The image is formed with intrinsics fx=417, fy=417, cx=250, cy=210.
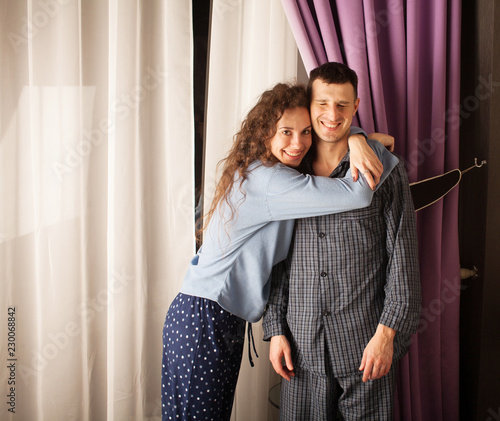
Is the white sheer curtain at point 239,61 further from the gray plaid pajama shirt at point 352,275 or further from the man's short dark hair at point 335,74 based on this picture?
the gray plaid pajama shirt at point 352,275

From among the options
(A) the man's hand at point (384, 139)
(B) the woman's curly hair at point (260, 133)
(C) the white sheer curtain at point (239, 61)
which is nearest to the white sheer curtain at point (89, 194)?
(C) the white sheer curtain at point (239, 61)

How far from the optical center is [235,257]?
120cm

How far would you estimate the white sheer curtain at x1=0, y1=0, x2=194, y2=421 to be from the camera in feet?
4.75

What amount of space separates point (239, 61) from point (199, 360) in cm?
107

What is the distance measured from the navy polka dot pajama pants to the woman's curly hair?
0.30 metres

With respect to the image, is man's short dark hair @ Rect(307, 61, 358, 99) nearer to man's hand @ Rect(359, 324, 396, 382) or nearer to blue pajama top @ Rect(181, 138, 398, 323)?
blue pajama top @ Rect(181, 138, 398, 323)

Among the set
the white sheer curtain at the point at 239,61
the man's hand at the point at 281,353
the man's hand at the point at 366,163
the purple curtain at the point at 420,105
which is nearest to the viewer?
the man's hand at the point at 366,163

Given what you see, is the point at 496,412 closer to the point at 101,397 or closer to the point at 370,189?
the point at 370,189

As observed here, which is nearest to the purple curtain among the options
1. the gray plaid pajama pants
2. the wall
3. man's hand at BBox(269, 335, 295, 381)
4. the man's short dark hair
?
the wall

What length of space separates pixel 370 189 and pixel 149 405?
1203mm

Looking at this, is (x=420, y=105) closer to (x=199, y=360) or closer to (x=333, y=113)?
(x=333, y=113)

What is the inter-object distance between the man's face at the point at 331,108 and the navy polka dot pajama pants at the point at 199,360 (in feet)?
1.93

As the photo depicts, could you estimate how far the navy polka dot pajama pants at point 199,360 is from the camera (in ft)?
3.87


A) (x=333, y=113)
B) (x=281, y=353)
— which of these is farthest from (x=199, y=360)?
(x=333, y=113)
